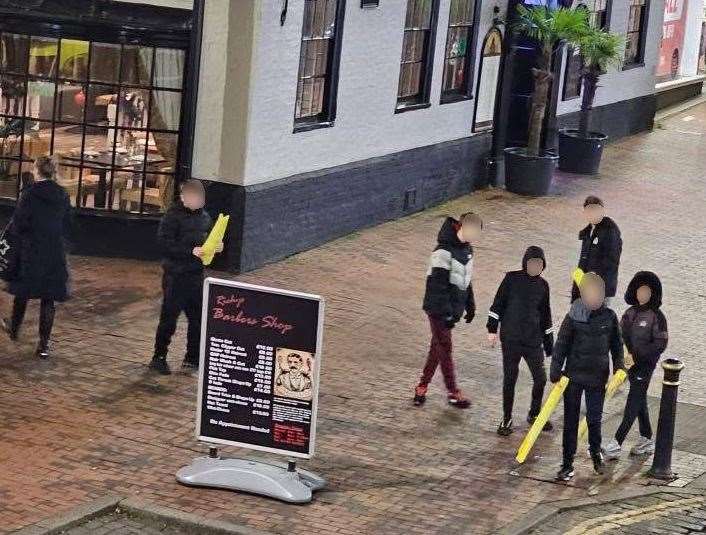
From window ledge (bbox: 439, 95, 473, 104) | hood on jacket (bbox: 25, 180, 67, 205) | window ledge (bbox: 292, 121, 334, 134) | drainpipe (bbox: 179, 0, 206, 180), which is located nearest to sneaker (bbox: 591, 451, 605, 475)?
hood on jacket (bbox: 25, 180, 67, 205)

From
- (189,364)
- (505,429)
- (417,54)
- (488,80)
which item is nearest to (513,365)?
(505,429)

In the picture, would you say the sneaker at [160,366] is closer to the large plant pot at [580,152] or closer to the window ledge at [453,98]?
the window ledge at [453,98]

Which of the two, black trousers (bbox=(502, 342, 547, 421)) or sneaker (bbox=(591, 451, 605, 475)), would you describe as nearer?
sneaker (bbox=(591, 451, 605, 475))

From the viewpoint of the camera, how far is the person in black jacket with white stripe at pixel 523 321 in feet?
40.7

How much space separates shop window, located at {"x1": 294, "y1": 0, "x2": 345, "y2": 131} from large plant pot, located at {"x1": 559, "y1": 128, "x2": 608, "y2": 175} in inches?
321

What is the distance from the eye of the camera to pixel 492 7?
2311 centimetres

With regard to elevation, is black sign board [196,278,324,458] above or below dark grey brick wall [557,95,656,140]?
below

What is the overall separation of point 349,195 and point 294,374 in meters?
8.69

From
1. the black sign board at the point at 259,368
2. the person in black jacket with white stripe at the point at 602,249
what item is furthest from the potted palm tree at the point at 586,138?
the black sign board at the point at 259,368

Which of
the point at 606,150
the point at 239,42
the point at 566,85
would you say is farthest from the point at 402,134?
the point at 606,150

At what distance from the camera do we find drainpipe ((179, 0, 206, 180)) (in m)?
16.5

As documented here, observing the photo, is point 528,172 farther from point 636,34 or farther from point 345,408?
point 345,408

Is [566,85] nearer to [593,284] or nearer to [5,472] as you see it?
[593,284]

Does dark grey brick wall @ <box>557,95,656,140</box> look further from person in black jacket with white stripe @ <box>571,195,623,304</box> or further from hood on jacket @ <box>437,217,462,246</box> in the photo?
hood on jacket @ <box>437,217,462,246</box>
